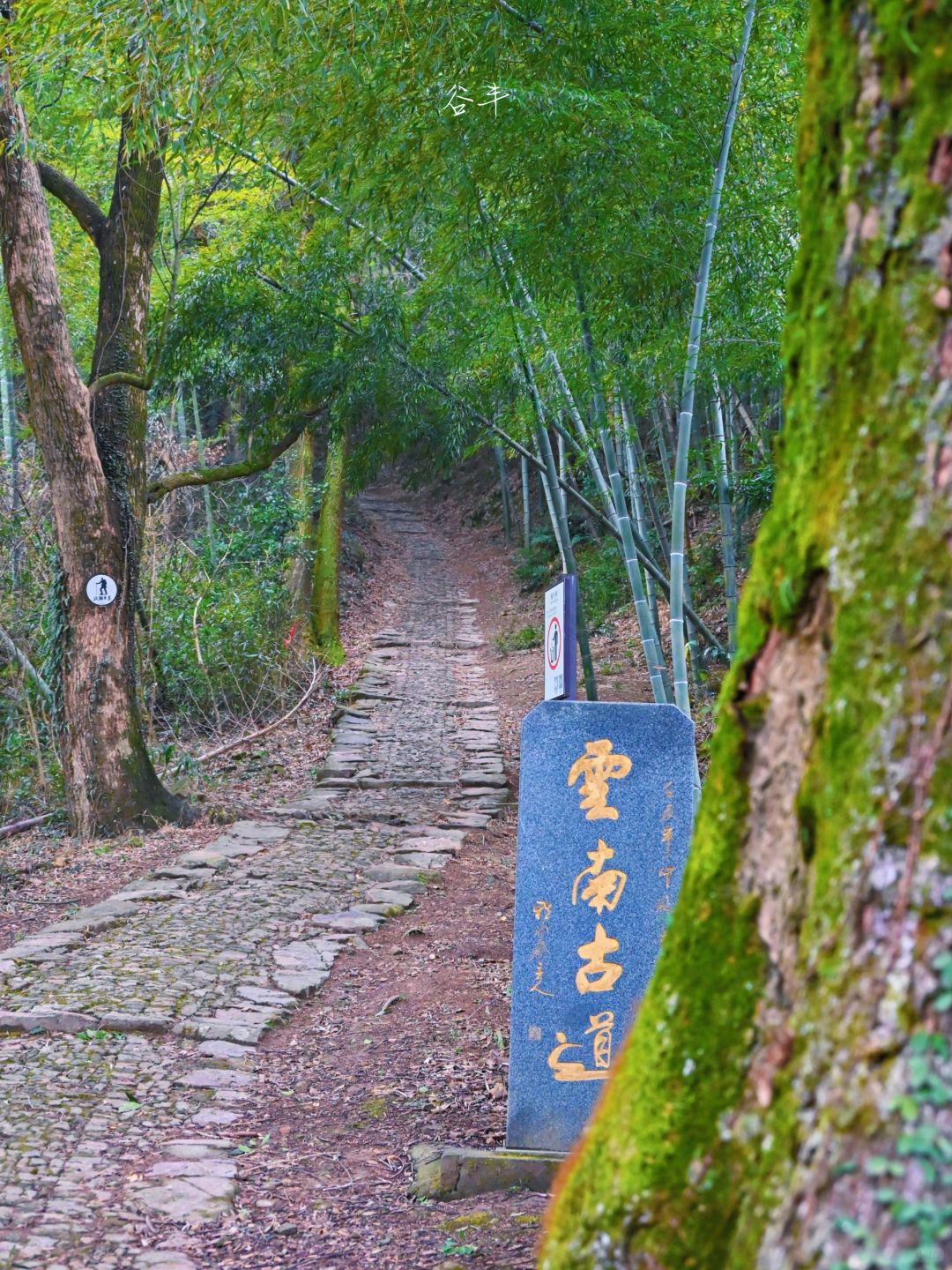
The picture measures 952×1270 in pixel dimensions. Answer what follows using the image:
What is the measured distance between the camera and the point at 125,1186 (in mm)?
3133

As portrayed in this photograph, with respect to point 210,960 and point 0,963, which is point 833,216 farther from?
point 0,963

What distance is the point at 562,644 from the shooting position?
131 inches

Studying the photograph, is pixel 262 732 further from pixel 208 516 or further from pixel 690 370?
pixel 690 370

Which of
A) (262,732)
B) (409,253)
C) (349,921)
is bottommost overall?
(349,921)

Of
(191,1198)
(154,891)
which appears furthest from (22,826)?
(191,1198)

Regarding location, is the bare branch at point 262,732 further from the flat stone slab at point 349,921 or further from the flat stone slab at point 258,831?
the flat stone slab at point 349,921

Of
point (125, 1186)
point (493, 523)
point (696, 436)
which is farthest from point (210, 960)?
point (493, 523)

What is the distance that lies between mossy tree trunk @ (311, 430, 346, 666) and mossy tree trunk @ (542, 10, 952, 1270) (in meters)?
11.4

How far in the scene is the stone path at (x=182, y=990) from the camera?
304 centimetres

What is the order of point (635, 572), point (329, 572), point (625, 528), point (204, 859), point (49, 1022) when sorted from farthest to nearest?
point (329, 572)
point (204, 859)
point (625, 528)
point (635, 572)
point (49, 1022)

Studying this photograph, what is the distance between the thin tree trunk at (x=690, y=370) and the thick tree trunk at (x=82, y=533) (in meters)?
3.99

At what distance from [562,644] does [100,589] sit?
4.94 meters

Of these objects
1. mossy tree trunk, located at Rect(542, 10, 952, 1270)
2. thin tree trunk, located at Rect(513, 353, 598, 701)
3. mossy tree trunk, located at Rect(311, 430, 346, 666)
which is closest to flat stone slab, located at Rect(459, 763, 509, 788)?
thin tree trunk, located at Rect(513, 353, 598, 701)

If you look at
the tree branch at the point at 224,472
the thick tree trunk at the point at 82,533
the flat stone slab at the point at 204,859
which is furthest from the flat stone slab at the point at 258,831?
the tree branch at the point at 224,472
